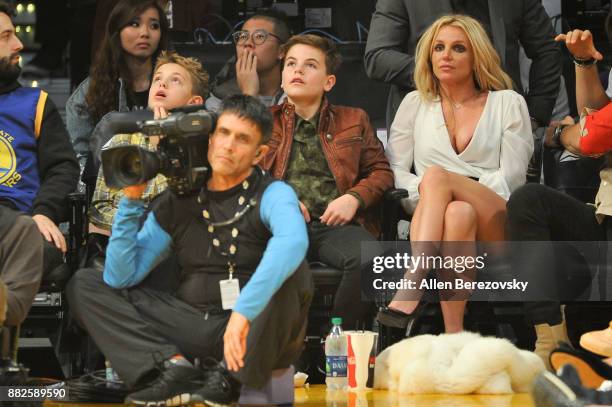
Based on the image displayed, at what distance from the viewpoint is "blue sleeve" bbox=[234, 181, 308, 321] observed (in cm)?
326

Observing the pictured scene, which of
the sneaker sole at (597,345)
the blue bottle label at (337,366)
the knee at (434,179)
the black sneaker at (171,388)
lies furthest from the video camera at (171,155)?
the sneaker sole at (597,345)

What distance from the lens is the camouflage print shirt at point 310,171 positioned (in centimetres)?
457

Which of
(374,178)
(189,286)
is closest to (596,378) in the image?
(189,286)

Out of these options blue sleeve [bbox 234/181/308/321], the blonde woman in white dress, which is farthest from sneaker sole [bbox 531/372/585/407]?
the blonde woman in white dress

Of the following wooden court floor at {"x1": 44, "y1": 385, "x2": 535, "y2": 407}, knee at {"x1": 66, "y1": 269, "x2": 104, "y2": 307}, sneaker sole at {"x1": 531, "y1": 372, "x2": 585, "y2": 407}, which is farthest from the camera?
wooden court floor at {"x1": 44, "y1": 385, "x2": 535, "y2": 407}

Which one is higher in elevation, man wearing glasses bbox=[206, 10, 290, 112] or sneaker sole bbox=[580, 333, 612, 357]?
man wearing glasses bbox=[206, 10, 290, 112]

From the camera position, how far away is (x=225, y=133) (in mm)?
3521

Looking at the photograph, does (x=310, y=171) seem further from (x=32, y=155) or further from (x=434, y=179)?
(x=32, y=155)

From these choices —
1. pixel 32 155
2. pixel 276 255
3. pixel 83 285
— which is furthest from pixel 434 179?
pixel 32 155

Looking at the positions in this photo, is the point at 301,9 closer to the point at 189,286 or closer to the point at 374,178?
the point at 374,178

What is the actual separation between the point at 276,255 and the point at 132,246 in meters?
0.48

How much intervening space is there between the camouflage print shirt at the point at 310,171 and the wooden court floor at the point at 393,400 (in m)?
0.81

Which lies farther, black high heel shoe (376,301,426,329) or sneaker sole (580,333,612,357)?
black high heel shoe (376,301,426,329)

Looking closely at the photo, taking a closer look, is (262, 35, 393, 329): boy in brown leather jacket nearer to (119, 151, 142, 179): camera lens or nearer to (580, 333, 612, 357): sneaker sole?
(580, 333, 612, 357): sneaker sole
